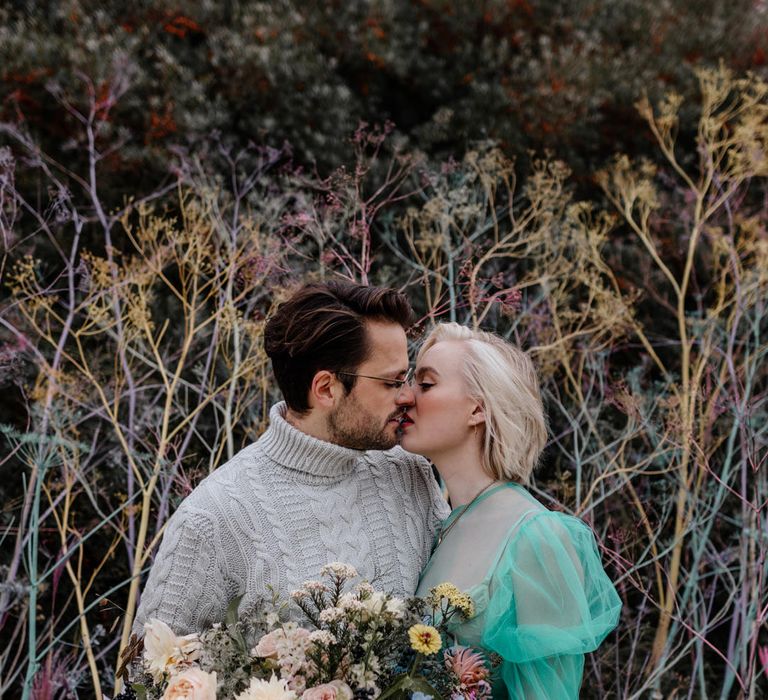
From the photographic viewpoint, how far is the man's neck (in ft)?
8.40

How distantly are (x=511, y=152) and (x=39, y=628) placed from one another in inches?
182

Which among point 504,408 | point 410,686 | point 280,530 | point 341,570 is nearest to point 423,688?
point 410,686

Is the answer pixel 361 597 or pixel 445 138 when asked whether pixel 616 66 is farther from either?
pixel 361 597

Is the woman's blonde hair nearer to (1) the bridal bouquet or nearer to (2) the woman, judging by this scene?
(2) the woman

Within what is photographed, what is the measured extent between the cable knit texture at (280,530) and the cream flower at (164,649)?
0.95ft

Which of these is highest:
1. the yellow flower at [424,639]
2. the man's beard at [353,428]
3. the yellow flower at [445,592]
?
the man's beard at [353,428]

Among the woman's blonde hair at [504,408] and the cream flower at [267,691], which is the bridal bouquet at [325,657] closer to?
the cream flower at [267,691]

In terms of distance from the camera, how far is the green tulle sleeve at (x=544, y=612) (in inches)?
88.6

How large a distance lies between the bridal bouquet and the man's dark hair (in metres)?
0.77

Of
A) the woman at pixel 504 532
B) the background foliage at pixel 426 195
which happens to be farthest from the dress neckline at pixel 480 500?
the background foliage at pixel 426 195

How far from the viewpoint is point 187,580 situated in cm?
226

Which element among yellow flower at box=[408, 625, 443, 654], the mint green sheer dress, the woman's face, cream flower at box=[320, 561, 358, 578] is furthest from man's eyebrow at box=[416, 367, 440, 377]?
yellow flower at box=[408, 625, 443, 654]

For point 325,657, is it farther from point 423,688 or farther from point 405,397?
point 405,397

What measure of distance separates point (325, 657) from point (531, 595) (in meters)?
0.72
